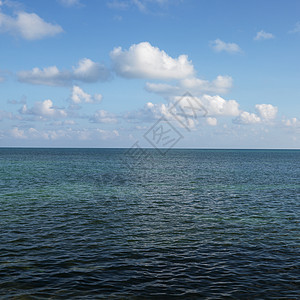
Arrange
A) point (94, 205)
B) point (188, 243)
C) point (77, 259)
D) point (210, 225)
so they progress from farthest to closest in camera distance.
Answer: point (94, 205)
point (210, 225)
point (188, 243)
point (77, 259)

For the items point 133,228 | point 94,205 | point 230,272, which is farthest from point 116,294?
point 94,205

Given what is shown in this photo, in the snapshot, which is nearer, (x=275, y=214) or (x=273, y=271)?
(x=273, y=271)

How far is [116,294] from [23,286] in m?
5.48

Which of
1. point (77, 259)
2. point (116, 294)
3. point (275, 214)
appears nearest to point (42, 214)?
point (77, 259)

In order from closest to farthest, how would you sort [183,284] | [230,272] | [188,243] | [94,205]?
[183,284] → [230,272] → [188,243] → [94,205]

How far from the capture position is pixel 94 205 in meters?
40.6

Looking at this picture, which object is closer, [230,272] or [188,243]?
[230,272]

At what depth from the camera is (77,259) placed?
21.0 meters

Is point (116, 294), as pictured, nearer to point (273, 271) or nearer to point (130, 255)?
point (130, 255)

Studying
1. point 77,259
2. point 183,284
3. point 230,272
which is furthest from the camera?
point 77,259

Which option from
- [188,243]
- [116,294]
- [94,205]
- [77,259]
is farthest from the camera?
[94,205]

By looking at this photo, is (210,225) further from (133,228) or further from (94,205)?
(94,205)

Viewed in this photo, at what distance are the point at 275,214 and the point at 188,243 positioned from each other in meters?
16.4

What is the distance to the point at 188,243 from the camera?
976 inches
